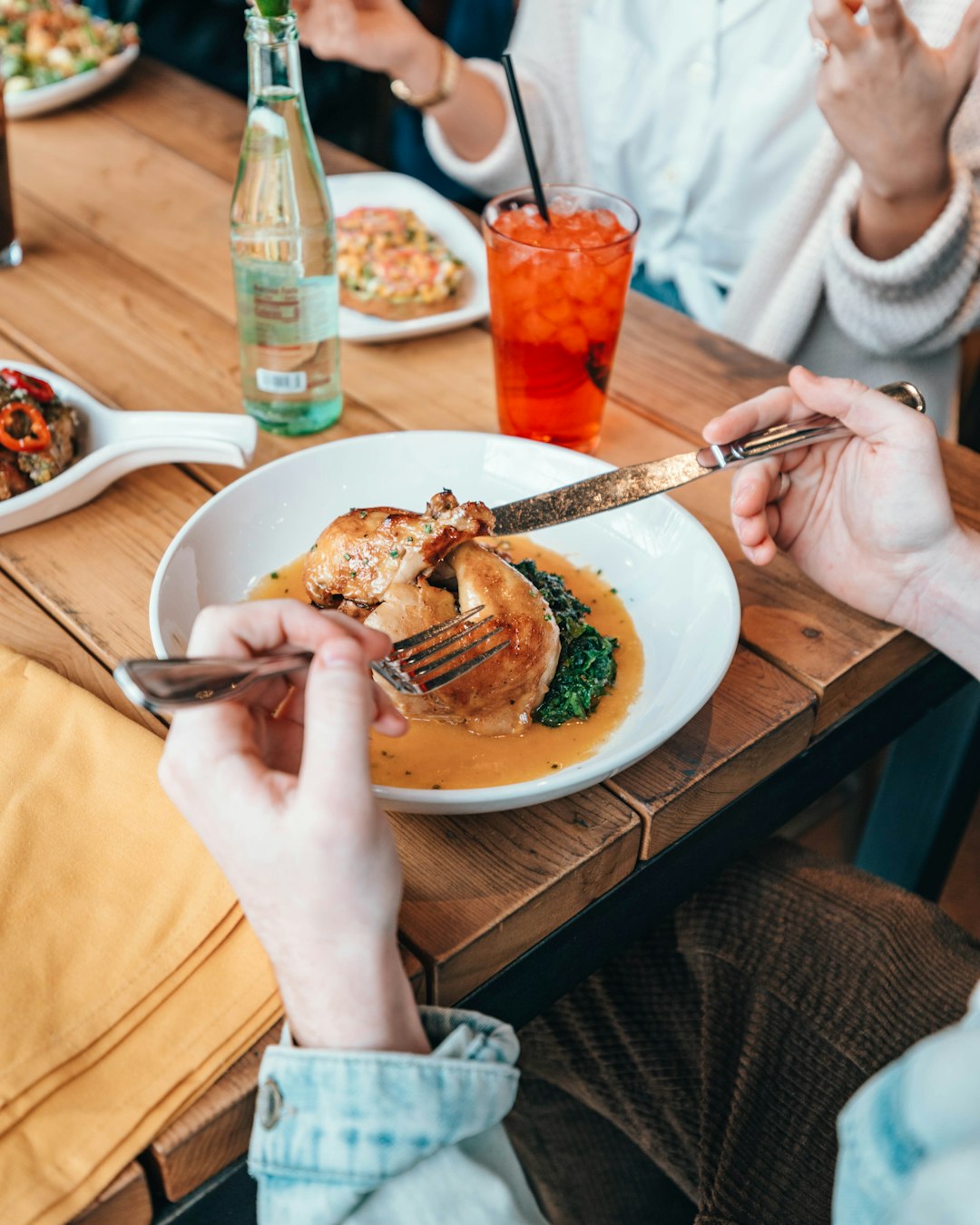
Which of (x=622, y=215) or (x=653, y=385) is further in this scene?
(x=653, y=385)

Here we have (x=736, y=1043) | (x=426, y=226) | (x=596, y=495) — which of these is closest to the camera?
(x=736, y=1043)

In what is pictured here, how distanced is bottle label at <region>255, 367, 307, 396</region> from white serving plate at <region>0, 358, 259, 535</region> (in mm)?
116

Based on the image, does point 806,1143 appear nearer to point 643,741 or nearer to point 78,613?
point 643,741

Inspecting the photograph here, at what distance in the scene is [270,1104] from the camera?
0.78 m

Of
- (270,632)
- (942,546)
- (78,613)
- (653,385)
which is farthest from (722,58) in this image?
(270,632)

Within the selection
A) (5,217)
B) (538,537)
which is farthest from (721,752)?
(5,217)

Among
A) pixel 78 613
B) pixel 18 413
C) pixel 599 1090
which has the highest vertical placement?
pixel 18 413

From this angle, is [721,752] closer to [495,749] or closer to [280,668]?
[495,749]

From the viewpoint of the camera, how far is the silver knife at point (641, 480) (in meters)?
1.26

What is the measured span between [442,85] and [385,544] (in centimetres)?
162

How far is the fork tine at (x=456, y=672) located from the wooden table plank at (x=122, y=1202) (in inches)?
18.2

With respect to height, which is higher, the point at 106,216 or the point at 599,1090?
the point at 106,216

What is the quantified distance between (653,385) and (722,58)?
1122 mm

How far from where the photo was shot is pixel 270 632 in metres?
0.85
